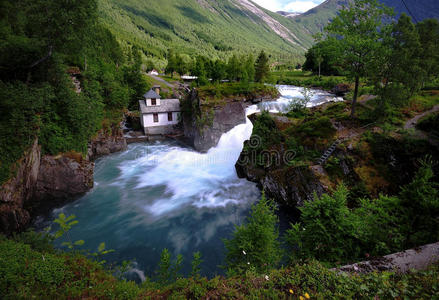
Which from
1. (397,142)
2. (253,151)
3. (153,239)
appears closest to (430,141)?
(397,142)

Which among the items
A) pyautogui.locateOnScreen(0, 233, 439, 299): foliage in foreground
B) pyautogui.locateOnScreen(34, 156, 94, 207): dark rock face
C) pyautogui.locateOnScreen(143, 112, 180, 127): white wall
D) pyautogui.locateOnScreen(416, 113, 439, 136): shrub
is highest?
pyautogui.locateOnScreen(416, 113, 439, 136): shrub

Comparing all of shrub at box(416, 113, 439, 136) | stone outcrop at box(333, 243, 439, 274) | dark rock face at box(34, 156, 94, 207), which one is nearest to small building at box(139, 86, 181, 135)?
dark rock face at box(34, 156, 94, 207)

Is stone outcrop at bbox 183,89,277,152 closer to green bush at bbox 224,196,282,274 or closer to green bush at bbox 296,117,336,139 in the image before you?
green bush at bbox 296,117,336,139

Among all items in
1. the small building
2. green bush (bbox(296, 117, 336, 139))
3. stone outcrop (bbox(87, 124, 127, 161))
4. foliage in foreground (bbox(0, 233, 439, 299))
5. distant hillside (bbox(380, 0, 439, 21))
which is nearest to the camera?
foliage in foreground (bbox(0, 233, 439, 299))

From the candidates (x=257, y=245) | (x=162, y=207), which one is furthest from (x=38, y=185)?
(x=257, y=245)

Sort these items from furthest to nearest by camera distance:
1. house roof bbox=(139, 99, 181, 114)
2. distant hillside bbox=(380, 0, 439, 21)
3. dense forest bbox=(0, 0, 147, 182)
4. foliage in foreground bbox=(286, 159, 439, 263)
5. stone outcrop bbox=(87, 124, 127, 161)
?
distant hillside bbox=(380, 0, 439, 21)
house roof bbox=(139, 99, 181, 114)
stone outcrop bbox=(87, 124, 127, 161)
dense forest bbox=(0, 0, 147, 182)
foliage in foreground bbox=(286, 159, 439, 263)

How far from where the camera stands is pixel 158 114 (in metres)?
35.0

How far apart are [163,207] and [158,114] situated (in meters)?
21.5

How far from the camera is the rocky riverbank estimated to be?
13.2 m

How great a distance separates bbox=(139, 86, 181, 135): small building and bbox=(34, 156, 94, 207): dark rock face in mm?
16494

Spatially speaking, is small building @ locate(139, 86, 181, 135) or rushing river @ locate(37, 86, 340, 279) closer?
rushing river @ locate(37, 86, 340, 279)

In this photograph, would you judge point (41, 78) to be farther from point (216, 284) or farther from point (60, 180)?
point (216, 284)

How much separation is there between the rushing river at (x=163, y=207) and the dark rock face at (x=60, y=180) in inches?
44.5

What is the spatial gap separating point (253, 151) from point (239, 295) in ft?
50.6
